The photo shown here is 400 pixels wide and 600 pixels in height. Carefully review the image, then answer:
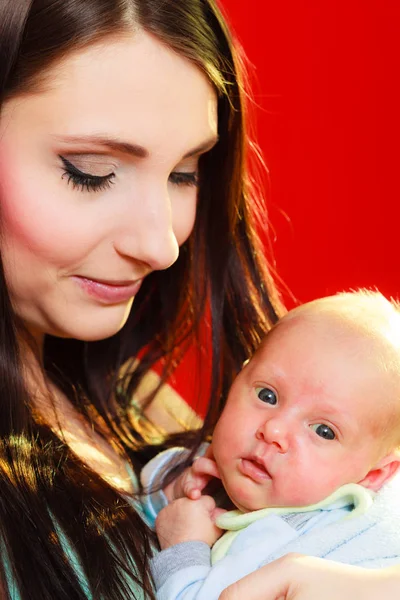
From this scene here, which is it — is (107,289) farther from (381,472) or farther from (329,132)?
(329,132)

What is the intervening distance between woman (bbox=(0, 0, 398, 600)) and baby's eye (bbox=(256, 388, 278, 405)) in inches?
10.4

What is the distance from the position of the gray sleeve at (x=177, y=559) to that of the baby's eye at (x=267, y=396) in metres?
0.23

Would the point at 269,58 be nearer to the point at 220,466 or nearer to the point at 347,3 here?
the point at 347,3

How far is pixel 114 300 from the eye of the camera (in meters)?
1.66

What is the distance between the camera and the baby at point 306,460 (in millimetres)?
1404

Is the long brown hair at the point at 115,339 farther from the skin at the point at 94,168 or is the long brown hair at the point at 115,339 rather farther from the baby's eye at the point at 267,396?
the baby's eye at the point at 267,396

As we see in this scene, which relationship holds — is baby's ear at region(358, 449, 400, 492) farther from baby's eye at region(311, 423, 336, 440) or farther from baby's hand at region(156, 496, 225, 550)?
baby's hand at region(156, 496, 225, 550)

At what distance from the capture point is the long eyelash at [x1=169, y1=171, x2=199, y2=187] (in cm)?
166

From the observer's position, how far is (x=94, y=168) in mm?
1502

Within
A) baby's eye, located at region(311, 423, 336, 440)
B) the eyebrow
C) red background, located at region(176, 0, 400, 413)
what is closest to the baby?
baby's eye, located at region(311, 423, 336, 440)

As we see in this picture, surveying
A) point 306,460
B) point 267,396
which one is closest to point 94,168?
point 267,396

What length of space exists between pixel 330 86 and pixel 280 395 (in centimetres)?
162

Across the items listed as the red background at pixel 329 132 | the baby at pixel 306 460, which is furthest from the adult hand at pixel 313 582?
the red background at pixel 329 132

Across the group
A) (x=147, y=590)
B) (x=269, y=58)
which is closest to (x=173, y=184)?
(x=147, y=590)
